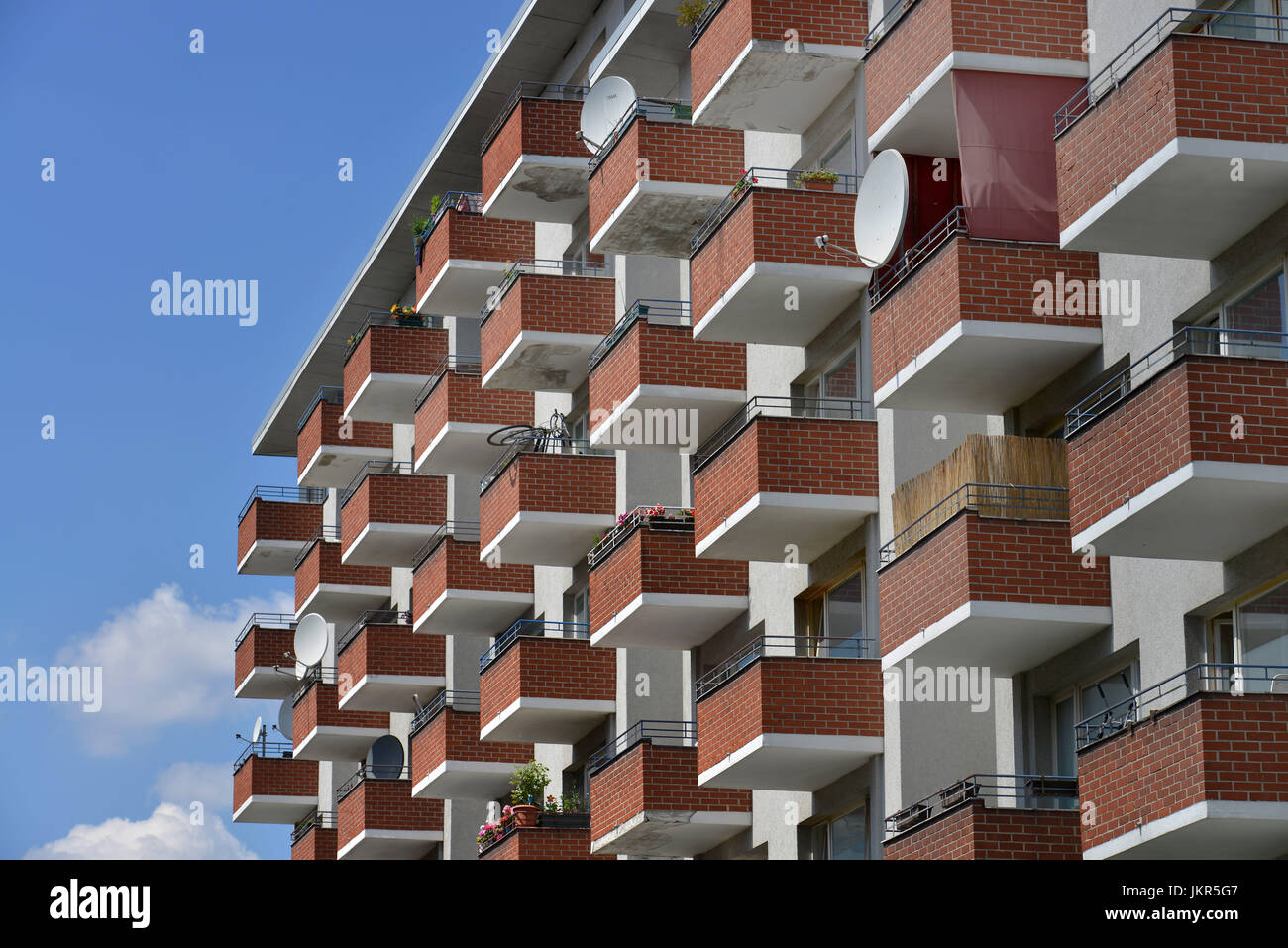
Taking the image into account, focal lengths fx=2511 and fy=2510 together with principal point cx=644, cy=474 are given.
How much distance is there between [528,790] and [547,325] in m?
7.55

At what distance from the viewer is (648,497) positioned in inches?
1511

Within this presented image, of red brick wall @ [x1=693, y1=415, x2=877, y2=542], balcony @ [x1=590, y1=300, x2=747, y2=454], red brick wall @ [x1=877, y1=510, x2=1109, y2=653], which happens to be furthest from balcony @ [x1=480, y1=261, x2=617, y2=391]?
red brick wall @ [x1=877, y1=510, x2=1109, y2=653]

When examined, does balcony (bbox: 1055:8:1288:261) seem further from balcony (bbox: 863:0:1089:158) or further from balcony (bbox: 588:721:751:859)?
balcony (bbox: 588:721:751:859)

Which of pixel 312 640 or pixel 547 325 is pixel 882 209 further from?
pixel 312 640

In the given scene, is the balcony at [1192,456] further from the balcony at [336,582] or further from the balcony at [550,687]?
the balcony at [336,582]

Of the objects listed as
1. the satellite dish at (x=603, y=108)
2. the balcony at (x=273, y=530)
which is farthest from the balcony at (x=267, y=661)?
the satellite dish at (x=603, y=108)

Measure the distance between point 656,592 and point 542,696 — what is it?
5.70 meters

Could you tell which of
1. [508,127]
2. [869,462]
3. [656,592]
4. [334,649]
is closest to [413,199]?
[508,127]

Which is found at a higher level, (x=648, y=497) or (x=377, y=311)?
(x=377, y=311)

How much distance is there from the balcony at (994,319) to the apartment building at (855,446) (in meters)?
0.05

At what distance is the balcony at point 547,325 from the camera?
40625 mm

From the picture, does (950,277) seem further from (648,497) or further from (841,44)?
(648,497)

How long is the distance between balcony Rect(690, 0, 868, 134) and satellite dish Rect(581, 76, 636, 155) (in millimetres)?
4974
